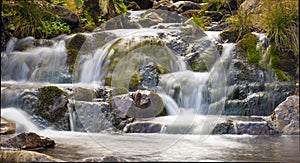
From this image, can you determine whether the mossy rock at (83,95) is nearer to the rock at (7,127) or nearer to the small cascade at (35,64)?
the rock at (7,127)

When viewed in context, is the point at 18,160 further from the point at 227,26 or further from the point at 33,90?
the point at 227,26

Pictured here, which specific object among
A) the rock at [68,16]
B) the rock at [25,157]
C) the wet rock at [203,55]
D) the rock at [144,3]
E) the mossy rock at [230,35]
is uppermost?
the rock at [144,3]

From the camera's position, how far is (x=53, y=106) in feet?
12.2

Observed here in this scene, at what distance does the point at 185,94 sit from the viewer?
13.3 ft

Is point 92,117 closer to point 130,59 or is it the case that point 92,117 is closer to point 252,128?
point 130,59

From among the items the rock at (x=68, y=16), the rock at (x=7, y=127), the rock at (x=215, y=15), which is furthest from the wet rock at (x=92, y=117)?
the rock at (x=215, y=15)

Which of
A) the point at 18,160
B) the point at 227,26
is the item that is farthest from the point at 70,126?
the point at 227,26

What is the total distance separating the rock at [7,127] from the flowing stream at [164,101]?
0.33ft

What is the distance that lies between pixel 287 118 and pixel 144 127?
49.8 inches

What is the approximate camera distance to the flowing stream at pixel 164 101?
2443mm

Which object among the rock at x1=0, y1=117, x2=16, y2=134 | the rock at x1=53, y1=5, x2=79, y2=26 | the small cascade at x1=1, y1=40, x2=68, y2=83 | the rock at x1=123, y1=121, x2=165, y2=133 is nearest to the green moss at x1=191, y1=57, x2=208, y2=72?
the rock at x1=123, y1=121, x2=165, y2=133

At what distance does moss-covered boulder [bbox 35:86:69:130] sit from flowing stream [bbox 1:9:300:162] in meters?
0.07

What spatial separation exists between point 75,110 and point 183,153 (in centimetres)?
155

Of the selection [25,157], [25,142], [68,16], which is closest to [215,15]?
[68,16]
